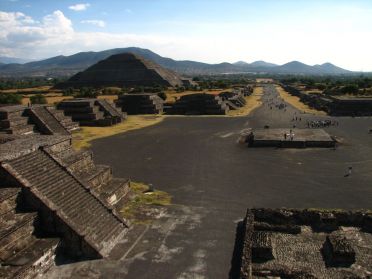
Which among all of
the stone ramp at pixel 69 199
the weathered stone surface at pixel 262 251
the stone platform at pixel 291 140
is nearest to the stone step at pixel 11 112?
the stone ramp at pixel 69 199

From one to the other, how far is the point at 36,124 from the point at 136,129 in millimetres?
13626

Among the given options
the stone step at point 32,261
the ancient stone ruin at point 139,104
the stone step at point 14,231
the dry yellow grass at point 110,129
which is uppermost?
the stone step at point 14,231

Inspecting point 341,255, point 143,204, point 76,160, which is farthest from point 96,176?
point 341,255

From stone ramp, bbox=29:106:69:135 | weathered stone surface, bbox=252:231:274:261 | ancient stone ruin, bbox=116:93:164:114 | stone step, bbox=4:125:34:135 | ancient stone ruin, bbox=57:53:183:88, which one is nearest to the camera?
weathered stone surface, bbox=252:231:274:261

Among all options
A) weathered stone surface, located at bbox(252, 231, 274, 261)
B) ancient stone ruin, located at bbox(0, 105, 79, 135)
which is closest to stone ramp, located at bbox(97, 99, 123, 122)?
ancient stone ruin, located at bbox(0, 105, 79, 135)

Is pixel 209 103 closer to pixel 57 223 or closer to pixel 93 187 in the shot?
pixel 93 187

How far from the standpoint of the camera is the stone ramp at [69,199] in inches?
608

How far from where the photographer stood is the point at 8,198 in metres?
14.8

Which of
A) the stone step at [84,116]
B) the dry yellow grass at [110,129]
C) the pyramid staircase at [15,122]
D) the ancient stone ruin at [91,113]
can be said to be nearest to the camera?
the pyramid staircase at [15,122]

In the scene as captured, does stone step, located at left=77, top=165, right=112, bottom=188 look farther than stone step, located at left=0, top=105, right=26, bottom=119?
No

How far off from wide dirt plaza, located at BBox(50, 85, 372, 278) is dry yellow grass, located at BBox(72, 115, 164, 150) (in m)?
2.00

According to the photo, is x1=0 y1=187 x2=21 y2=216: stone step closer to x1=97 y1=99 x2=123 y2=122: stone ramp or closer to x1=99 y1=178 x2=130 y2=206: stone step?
x1=99 y1=178 x2=130 y2=206: stone step

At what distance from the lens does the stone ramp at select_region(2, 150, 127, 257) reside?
1545 cm

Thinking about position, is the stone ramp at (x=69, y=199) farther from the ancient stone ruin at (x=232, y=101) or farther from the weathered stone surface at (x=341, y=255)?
the ancient stone ruin at (x=232, y=101)
